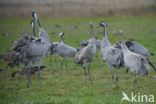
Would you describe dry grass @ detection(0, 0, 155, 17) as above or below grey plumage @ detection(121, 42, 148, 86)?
above

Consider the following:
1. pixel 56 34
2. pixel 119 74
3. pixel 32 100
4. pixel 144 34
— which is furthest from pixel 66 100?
pixel 56 34

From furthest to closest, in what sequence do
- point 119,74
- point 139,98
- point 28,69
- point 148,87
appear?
→ point 119,74 < point 28,69 < point 148,87 < point 139,98

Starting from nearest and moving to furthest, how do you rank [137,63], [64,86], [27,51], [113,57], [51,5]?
[137,63], [51,5], [64,86], [113,57], [27,51]

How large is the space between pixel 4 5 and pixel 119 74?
11.8 feet

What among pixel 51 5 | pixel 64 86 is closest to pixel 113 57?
pixel 64 86

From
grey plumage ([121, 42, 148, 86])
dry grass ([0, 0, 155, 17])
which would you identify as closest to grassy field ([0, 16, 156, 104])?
dry grass ([0, 0, 155, 17])

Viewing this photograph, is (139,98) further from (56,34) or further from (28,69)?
(56,34)

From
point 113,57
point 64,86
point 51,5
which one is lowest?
point 64,86

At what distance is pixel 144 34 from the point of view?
59.2 feet

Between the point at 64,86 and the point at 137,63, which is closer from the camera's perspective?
the point at 137,63

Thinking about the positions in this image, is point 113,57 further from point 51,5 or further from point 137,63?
point 51,5

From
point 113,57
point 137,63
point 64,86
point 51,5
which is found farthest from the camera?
point 113,57

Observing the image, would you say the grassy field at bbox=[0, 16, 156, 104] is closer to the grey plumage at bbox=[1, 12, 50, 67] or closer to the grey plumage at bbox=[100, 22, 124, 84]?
the grey plumage at bbox=[1, 12, 50, 67]

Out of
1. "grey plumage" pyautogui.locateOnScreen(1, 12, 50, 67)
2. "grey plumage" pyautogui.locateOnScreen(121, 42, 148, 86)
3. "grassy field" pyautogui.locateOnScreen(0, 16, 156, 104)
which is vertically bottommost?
"grassy field" pyautogui.locateOnScreen(0, 16, 156, 104)
